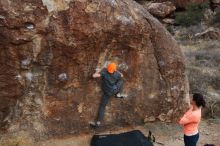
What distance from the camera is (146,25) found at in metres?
7.40

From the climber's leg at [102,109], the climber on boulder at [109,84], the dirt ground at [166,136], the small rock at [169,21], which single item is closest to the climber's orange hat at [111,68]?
the climber on boulder at [109,84]

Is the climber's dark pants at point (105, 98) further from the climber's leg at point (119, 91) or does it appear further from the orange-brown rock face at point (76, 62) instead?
the orange-brown rock face at point (76, 62)

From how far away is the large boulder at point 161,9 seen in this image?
22.1 meters

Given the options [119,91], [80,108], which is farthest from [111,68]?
[80,108]

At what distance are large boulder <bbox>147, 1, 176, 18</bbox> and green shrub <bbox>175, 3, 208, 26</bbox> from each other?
0.60 meters

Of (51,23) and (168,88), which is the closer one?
(51,23)

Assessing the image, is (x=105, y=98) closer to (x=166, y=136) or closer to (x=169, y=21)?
(x=166, y=136)

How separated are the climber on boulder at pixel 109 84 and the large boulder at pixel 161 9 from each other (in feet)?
50.1

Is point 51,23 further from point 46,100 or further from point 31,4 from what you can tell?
point 46,100

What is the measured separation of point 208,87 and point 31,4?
16.4 feet

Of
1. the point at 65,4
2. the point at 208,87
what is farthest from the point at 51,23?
the point at 208,87

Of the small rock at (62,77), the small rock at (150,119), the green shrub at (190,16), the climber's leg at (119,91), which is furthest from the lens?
the green shrub at (190,16)

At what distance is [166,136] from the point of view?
7.70 m

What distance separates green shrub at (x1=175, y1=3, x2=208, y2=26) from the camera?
68.4 feet
